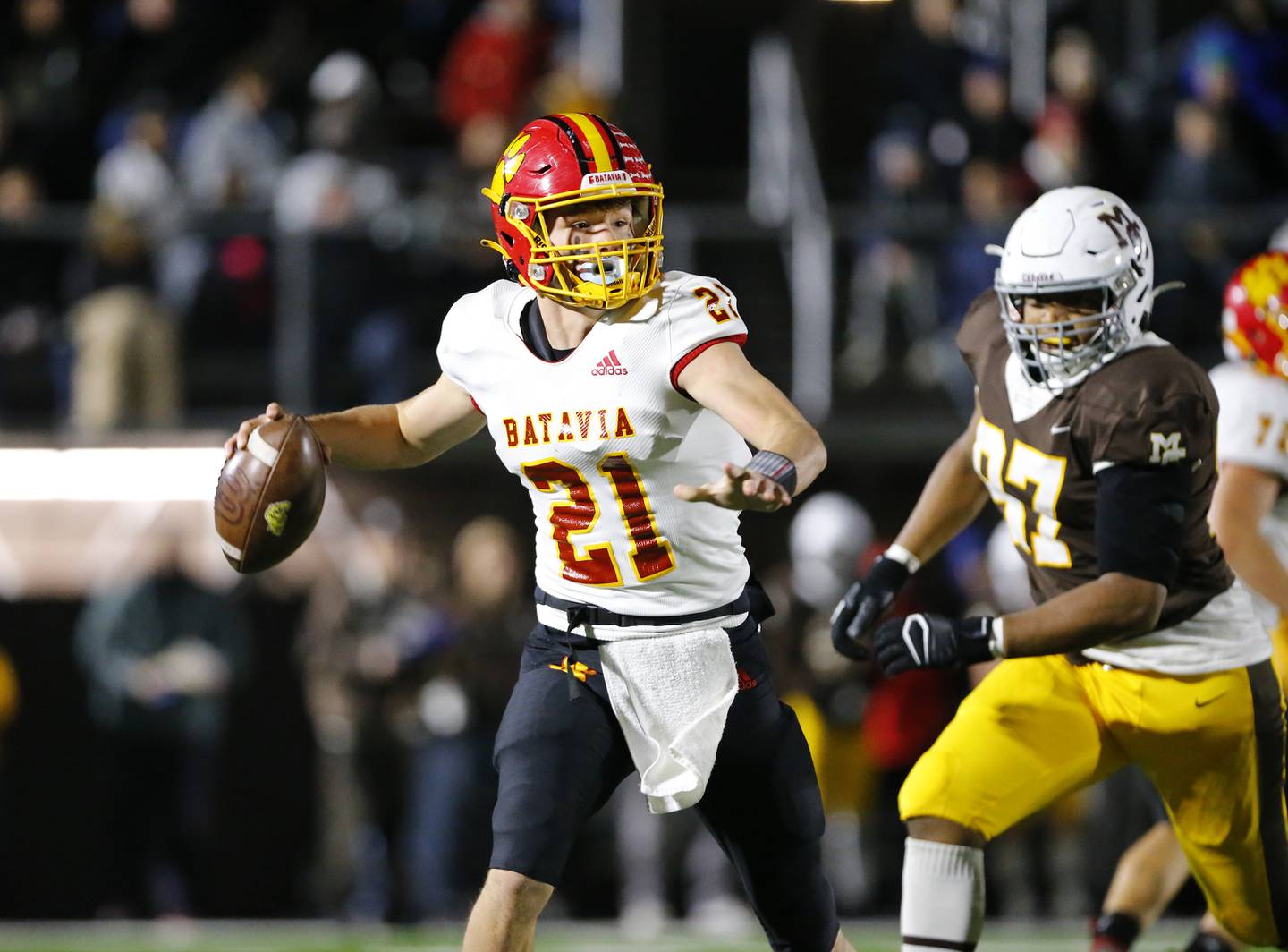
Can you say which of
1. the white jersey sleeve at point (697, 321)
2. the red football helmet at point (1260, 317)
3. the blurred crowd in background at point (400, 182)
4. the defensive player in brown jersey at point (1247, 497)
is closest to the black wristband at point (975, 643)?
the white jersey sleeve at point (697, 321)

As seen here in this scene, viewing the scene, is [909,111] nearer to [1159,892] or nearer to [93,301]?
[93,301]

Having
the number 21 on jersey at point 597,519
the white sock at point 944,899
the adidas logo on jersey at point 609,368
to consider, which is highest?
the adidas logo on jersey at point 609,368

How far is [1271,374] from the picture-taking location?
4711mm

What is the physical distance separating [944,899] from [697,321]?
1222mm

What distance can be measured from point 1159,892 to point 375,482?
190 inches

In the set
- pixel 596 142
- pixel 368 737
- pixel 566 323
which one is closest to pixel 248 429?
pixel 566 323

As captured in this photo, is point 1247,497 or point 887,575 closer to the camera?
point 887,575

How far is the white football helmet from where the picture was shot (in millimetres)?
3848

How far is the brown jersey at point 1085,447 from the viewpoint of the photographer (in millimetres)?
3703

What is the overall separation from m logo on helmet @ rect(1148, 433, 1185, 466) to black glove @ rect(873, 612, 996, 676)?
1.43ft

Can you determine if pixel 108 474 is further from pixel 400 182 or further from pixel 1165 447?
pixel 1165 447

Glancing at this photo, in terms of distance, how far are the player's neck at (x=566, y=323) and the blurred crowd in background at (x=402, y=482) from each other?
3.83 m

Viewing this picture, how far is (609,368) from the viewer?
3.59 metres

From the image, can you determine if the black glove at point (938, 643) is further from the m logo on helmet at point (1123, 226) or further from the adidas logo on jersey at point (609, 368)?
the m logo on helmet at point (1123, 226)
